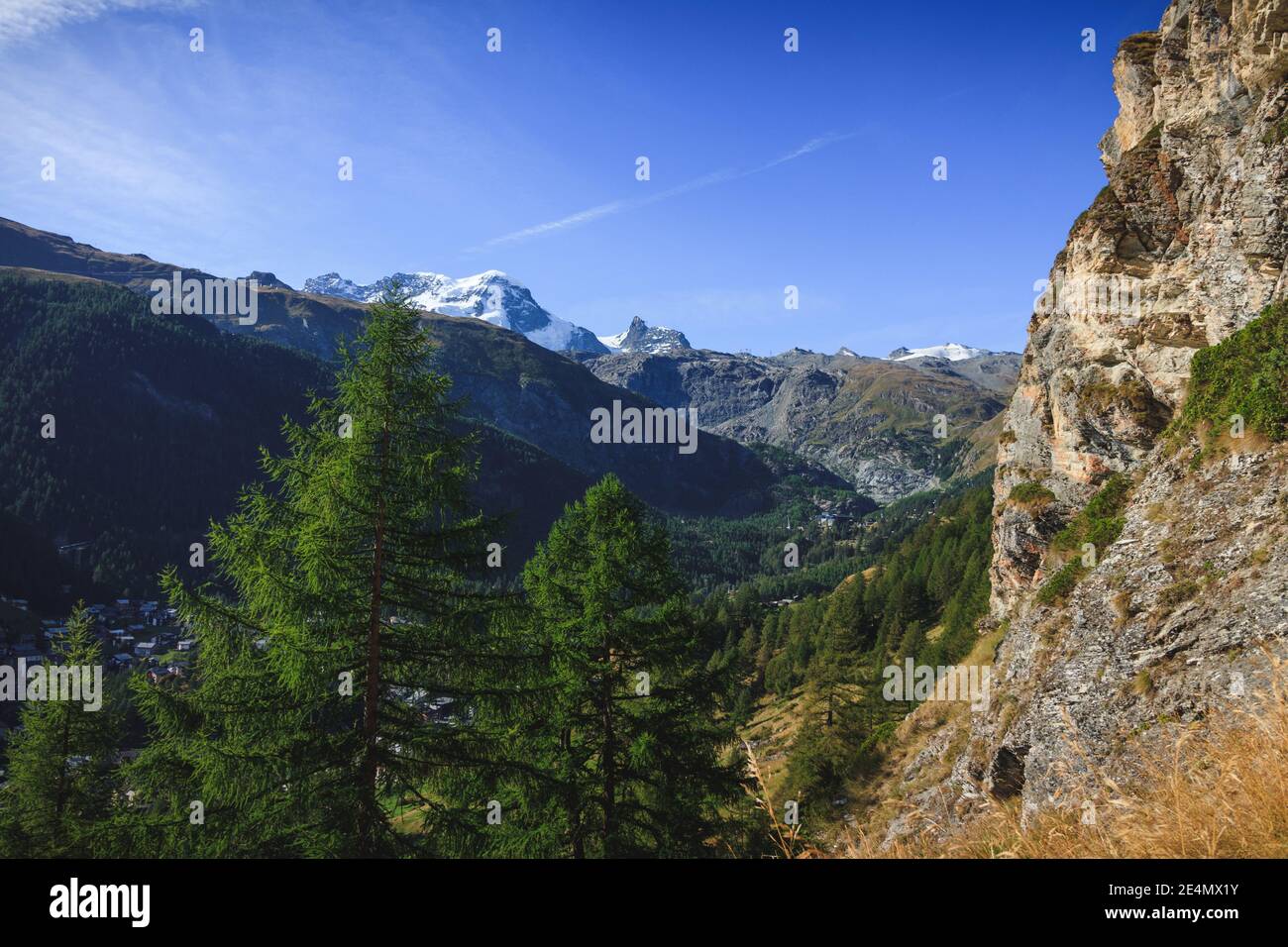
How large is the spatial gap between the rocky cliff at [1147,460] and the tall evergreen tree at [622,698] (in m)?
6.42

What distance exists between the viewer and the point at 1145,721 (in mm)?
13758

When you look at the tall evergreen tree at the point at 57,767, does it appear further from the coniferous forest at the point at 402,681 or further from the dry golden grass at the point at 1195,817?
the dry golden grass at the point at 1195,817

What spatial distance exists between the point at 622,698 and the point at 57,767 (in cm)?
1801

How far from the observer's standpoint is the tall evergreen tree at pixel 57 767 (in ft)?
61.6

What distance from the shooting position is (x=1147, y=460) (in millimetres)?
24094

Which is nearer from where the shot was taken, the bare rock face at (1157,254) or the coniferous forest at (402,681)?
the coniferous forest at (402,681)

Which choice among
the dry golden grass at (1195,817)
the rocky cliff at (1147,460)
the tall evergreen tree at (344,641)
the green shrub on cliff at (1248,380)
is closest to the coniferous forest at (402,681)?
the tall evergreen tree at (344,641)

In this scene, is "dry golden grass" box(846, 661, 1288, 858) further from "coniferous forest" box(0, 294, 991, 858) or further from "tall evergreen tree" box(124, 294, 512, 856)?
"tall evergreen tree" box(124, 294, 512, 856)

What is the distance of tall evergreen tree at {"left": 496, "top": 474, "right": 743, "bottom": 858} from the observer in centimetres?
1438

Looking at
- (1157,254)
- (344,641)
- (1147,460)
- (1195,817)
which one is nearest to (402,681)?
(344,641)
